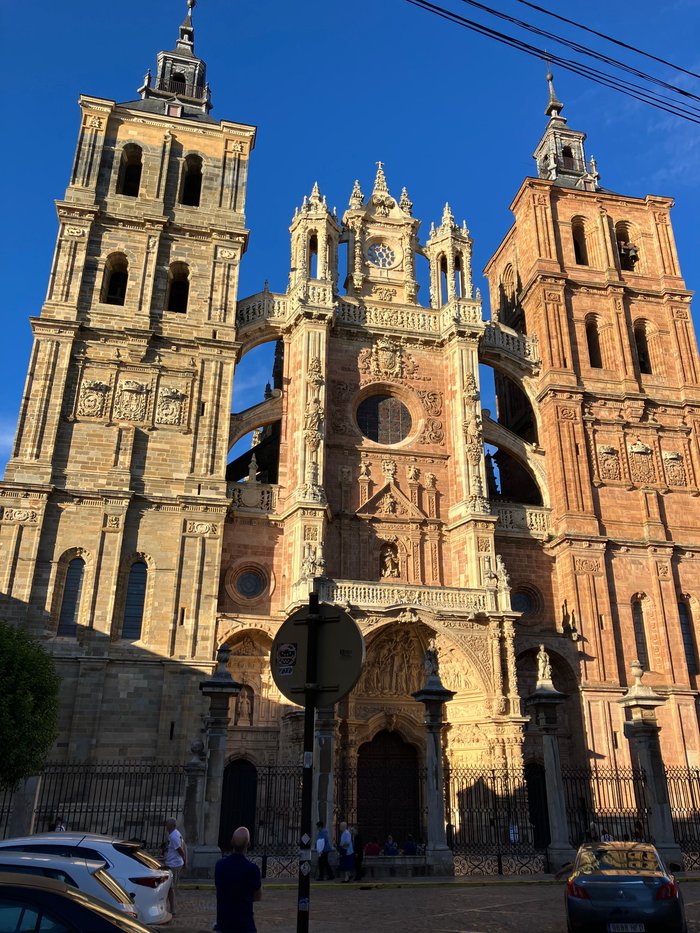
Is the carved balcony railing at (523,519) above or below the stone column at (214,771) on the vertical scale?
above

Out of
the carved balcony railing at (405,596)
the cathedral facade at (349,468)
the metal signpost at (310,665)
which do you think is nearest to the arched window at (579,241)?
the cathedral facade at (349,468)

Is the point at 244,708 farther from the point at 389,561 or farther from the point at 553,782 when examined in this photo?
the point at 553,782

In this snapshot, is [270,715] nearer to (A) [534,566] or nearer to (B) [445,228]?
(A) [534,566]

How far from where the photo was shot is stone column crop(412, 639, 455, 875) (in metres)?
14.0

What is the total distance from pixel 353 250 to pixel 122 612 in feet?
50.3

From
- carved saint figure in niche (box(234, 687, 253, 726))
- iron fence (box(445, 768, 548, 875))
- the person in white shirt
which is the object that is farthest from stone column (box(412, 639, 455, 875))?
carved saint figure in niche (box(234, 687, 253, 726))

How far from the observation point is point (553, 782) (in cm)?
1532

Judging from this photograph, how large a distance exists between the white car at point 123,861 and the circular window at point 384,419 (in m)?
19.9

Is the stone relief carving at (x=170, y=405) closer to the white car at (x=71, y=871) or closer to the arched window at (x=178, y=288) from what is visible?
the arched window at (x=178, y=288)

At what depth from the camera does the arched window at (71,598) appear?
70.4 feet

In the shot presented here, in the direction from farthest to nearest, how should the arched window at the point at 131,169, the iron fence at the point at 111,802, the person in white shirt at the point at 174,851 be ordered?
the arched window at the point at 131,169 < the iron fence at the point at 111,802 < the person in white shirt at the point at 174,851

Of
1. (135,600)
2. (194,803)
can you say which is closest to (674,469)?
(135,600)

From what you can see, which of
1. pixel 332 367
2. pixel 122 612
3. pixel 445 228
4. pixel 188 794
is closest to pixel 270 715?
pixel 122 612

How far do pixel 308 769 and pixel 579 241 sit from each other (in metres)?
31.2
